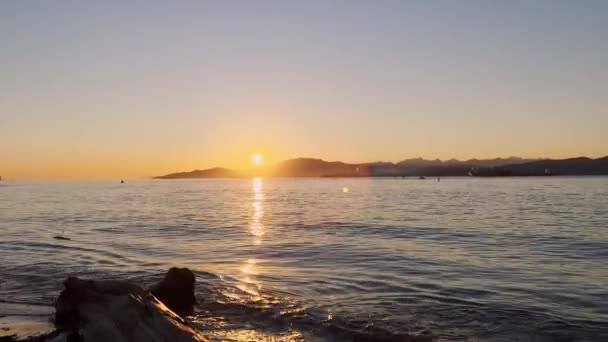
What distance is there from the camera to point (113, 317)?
8492mm

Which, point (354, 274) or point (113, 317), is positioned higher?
point (113, 317)

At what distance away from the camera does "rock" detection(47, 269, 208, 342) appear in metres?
8.20

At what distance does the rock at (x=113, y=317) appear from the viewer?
820 cm

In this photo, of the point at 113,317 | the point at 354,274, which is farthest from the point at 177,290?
the point at 354,274

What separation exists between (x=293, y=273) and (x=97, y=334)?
1299 centimetres

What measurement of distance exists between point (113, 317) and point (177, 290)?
710 cm

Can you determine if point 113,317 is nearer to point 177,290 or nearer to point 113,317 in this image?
point 113,317

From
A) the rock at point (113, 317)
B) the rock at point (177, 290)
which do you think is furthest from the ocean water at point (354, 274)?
the rock at point (113, 317)

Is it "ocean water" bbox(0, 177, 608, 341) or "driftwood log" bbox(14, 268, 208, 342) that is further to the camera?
"ocean water" bbox(0, 177, 608, 341)

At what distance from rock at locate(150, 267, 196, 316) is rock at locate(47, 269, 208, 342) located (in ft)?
19.2

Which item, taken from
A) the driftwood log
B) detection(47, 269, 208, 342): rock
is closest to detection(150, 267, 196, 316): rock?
the driftwood log

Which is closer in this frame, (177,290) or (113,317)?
(113,317)

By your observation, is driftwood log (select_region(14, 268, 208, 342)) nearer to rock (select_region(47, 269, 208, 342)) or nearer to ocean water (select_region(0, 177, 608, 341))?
rock (select_region(47, 269, 208, 342))

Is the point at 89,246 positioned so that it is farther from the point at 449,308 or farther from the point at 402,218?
the point at 402,218
